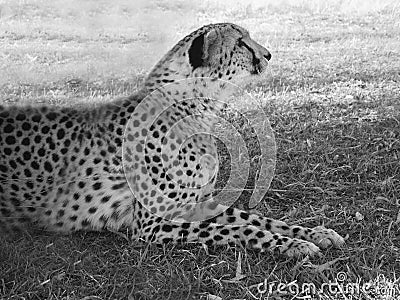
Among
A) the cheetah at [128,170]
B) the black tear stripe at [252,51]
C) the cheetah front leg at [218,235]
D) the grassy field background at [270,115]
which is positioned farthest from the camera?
the black tear stripe at [252,51]

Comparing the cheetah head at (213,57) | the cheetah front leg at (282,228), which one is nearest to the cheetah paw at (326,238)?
the cheetah front leg at (282,228)

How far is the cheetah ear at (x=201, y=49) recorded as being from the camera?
2.71 m

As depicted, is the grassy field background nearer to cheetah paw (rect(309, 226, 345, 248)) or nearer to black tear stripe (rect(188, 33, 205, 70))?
cheetah paw (rect(309, 226, 345, 248))

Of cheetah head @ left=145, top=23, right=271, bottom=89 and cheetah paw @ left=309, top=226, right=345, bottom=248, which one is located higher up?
cheetah head @ left=145, top=23, right=271, bottom=89

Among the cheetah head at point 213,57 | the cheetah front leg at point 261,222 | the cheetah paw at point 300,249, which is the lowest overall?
the cheetah front leg at point 261,222

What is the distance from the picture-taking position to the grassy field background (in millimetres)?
2348

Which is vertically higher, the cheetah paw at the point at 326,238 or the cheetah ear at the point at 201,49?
the cheetah ear at the point at 201,49

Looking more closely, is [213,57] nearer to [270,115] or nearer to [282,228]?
[282,228]

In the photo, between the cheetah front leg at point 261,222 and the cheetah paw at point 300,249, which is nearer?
the cheetah paw at point 300,249

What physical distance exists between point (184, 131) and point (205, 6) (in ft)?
6.02

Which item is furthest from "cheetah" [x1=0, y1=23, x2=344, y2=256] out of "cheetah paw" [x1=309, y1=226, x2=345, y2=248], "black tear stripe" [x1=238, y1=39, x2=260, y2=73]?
"black tear stripe" [x1=238, y1=39, x2=260, y2=73]

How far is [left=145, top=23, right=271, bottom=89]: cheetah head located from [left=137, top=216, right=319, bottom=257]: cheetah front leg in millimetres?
583

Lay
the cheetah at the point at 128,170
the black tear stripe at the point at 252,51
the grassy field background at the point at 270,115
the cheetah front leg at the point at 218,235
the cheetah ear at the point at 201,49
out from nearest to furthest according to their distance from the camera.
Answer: the grassy field background at the point at 270,115 < the cheetah front leg at the point at 218,235 < the cheetah at the point at 128,170 < the cheetah ear at the point at 201,49 < the black tear stripe at the point at 252,51

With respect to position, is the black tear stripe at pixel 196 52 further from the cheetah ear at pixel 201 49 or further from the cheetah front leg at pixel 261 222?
the cheetah front leg at pixel 261 222
